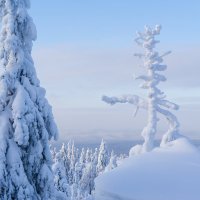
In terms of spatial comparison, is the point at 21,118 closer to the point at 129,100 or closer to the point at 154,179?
the point at 154,179

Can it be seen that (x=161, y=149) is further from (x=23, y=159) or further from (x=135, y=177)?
(x=23, y=159)

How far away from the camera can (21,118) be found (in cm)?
1412

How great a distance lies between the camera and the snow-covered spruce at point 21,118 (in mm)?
14156

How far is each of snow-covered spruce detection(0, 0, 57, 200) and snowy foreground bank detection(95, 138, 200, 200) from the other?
75.1 inches

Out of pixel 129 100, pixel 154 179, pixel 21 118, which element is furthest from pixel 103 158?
pixel 21 118

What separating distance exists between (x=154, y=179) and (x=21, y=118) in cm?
469

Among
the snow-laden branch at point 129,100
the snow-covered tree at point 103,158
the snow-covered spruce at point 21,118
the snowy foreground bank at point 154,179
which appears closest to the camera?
the snow-covered spruce at point 21,118

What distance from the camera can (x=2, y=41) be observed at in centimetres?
1487

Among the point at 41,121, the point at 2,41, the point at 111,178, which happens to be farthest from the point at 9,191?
the point at 2,41

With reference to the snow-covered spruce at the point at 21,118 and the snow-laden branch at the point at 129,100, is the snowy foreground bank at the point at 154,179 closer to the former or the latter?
the snow-covered spruce at the point at 21,118

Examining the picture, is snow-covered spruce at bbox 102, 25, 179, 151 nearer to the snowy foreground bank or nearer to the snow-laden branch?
the snow-laden branch

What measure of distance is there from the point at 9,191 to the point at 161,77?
36.7ft

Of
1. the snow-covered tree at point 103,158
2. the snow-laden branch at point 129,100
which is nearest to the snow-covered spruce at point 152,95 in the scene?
the snow-laden branch at point 129,100

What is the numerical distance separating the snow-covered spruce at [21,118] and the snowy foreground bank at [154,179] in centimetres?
191
